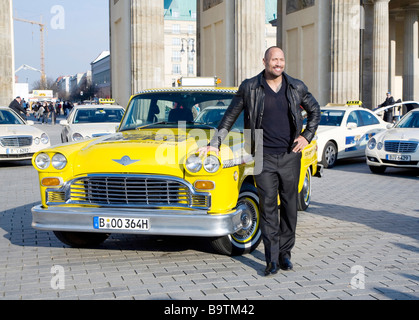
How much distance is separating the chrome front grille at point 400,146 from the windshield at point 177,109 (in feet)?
25.8

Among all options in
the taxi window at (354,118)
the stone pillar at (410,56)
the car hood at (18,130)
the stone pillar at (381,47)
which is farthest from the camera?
the stone pillar at (410,56)

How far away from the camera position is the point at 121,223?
610cm

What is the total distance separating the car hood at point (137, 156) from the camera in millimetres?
6148

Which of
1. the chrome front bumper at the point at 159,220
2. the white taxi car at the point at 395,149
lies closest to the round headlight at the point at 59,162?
the chrome front bumper at the point at 159,220

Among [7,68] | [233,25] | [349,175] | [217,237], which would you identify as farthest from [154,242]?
[7,68]

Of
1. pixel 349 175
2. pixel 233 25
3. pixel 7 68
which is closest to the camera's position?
pixel 349 175

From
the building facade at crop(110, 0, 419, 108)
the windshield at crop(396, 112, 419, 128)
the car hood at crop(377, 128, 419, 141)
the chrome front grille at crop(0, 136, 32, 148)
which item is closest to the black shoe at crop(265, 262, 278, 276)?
the car hood at crop(377, 128, 419, 141)

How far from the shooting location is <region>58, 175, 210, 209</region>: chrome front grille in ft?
19.9

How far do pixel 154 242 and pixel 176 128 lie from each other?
52.2 inches

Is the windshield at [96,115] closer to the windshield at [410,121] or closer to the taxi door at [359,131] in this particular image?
the taxi door at [359,131]

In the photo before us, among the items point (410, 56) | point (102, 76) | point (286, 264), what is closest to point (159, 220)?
point (286, 264)

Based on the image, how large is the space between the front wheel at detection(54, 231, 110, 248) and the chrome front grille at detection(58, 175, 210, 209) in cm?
76
